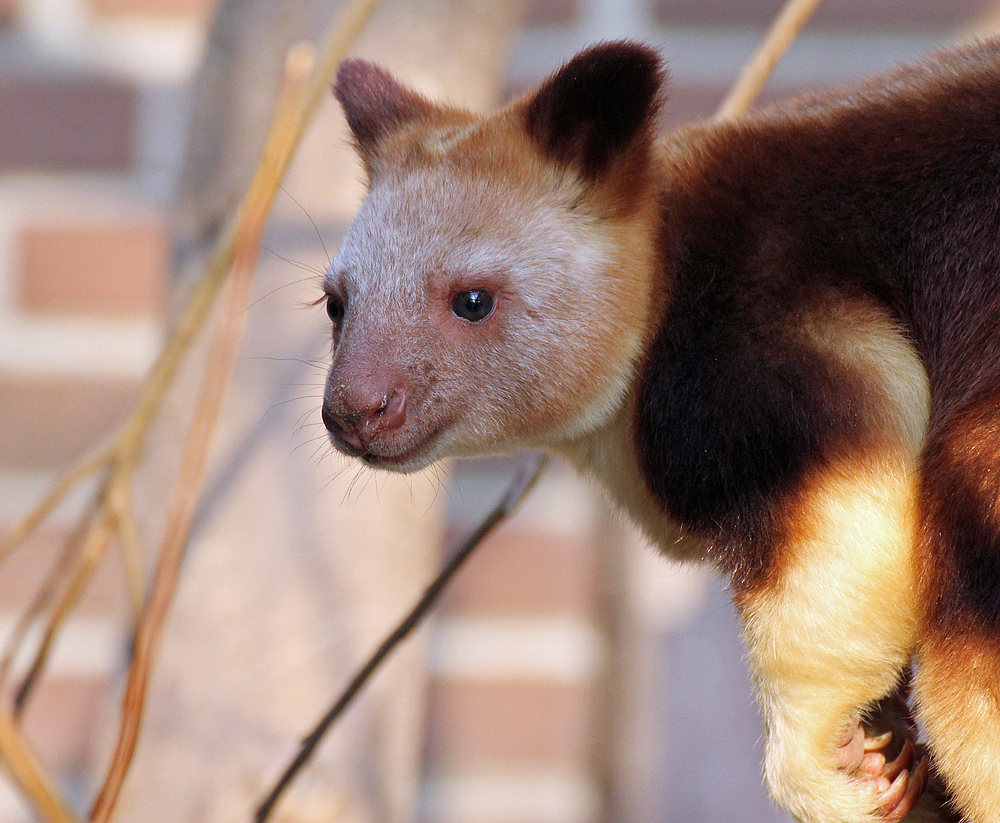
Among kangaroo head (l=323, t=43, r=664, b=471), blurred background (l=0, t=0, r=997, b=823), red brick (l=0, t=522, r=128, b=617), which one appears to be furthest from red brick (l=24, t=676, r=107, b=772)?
kangaroo head (l=323, t=43, r=664, b=471)

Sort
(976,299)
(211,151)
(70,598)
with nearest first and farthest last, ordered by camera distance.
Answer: (976,299), (70,598), (211,151)

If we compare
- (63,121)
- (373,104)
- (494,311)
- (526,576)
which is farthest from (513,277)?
(63,121)

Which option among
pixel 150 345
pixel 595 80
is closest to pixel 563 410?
pixel 595 80

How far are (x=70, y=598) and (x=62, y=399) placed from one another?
1.45 meters

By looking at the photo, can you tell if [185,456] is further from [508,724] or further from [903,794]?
[508,724]

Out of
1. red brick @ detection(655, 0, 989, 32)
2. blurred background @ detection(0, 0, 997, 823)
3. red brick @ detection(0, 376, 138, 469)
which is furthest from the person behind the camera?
red brick @ detection(655, 0, 989, 32)

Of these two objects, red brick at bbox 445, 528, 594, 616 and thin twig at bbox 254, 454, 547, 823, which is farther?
red brick at bbox 445, 528, 594, 616

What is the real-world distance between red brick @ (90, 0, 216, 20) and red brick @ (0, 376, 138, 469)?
77 centimetres

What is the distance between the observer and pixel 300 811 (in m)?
1.56

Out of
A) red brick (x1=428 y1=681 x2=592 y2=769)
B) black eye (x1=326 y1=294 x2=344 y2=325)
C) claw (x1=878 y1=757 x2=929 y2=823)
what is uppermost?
black eye (x1=326 y1=294 x2=344 y2=325)

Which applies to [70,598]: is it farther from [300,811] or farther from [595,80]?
[595,80]

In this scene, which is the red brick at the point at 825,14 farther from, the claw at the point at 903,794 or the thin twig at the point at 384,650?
the claw at the point at 903,794

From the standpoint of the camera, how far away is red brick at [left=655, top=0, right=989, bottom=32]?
265 centimetres

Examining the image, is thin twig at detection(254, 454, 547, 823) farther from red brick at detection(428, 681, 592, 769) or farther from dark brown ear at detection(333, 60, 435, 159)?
red brick at detection(428, 681, 592, 769)
